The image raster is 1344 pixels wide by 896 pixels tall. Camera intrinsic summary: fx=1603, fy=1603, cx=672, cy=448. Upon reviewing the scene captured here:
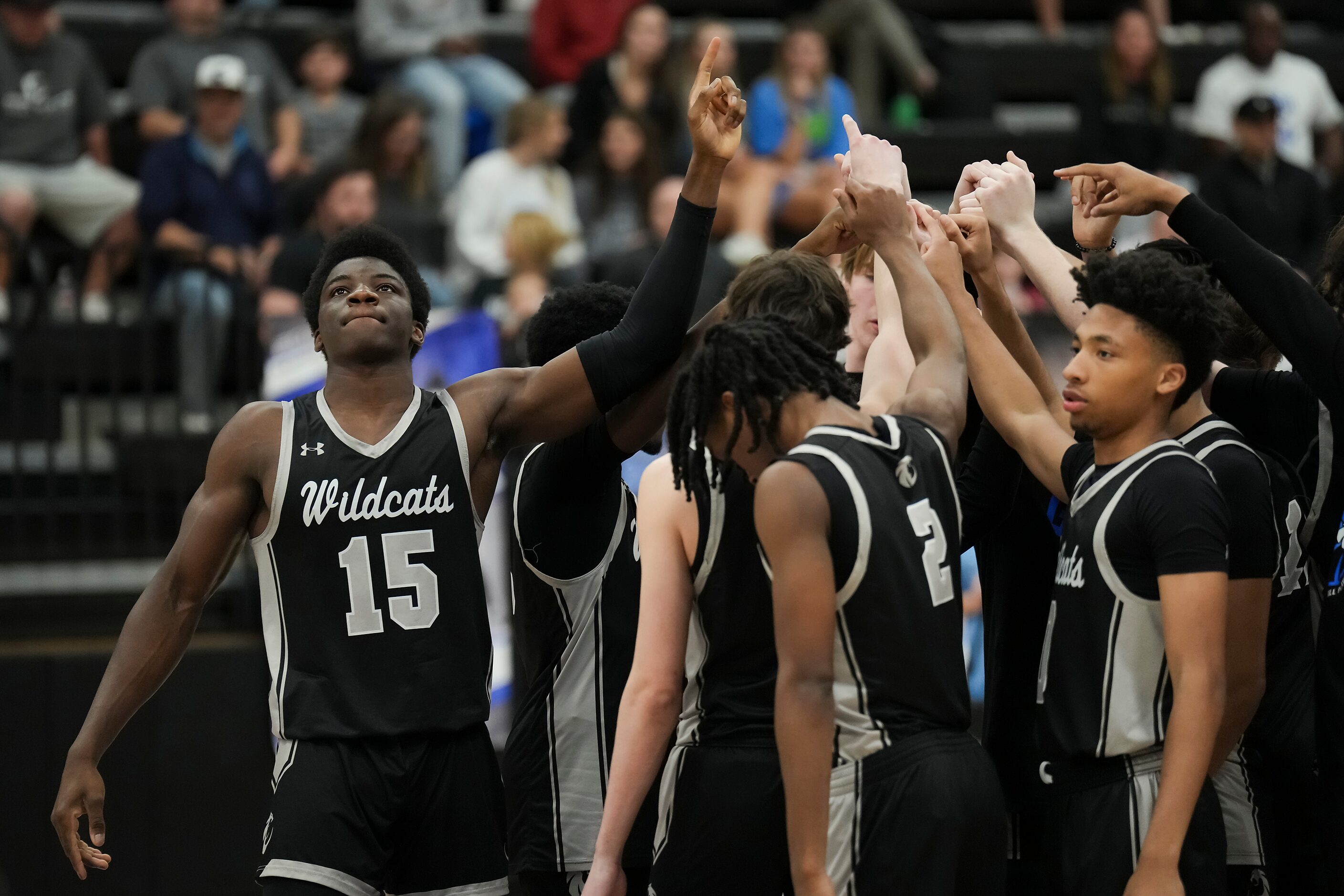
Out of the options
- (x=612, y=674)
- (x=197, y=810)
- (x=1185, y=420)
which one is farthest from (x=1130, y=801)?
(x=197, y=810)

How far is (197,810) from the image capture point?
23.2ft

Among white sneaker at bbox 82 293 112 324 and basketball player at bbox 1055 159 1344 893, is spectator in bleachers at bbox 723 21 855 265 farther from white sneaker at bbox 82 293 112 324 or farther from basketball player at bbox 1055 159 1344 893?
basketball player at bbox 1055 159 1344 893

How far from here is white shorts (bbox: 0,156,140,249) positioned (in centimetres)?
916

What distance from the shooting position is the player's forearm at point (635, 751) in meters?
3.37

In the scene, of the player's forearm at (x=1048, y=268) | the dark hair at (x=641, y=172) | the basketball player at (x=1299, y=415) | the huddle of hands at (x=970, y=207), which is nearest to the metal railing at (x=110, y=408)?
the dark hair at (x=641, y=172)

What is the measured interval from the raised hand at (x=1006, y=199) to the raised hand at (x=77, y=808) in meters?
2.48

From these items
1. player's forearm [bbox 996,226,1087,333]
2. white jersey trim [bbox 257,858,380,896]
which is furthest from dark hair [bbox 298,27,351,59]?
white jersey trim [bbox 257,858,380,896]

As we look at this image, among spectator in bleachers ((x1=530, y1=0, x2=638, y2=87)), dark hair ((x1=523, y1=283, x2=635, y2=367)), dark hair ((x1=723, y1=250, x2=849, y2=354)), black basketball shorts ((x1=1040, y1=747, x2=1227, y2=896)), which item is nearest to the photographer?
black basketball shorts ((x1=1040, y1=747, x2=1227, y2=896))

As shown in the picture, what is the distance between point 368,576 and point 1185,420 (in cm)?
187

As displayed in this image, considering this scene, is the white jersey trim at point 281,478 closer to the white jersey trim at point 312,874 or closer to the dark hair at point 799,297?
the white jersey trim at point 312,874

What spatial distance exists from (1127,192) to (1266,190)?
24.5 ft

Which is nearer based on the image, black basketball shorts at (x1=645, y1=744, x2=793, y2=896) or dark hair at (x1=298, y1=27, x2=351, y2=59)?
black basketball shorts at (x1=645, y1=744, x2=793, y2=896)

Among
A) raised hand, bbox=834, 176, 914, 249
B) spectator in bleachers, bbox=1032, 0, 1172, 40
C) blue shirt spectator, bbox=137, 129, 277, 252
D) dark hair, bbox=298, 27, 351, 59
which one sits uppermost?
spectator in bleachers, bbox=1032, 0, 1172, 40

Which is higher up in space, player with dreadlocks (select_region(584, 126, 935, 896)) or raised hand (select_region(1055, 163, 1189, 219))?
raised hand (select_region(1055, 163, 1189, 219))
